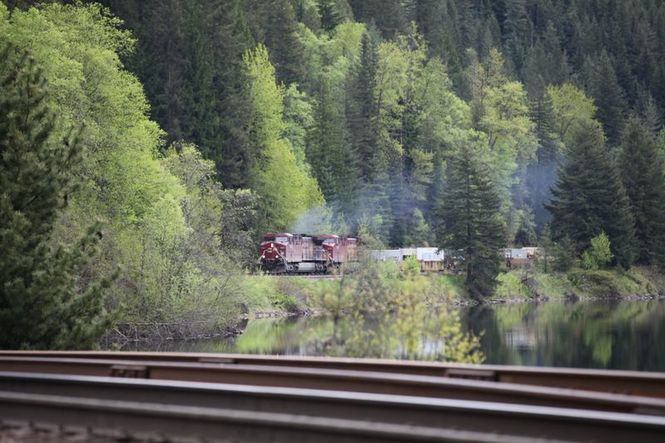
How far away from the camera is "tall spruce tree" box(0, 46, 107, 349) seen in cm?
2212

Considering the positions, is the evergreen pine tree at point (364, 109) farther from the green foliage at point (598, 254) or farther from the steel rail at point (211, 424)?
the steel rail at point (211, 424)

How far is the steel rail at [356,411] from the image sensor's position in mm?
8344

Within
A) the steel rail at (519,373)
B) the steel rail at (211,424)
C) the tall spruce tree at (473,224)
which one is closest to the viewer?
the steel rail at (211,424)

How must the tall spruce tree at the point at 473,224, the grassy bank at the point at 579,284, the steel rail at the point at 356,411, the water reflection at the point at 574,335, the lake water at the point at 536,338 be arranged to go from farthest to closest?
the grassy bank at the point at 579,284, the tall spruce tree at the point at 473,224, the water reflection at the point at 574,335, the lake water at the point at 536,338, the steel rail at the point at 356,411

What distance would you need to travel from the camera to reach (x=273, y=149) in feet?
258

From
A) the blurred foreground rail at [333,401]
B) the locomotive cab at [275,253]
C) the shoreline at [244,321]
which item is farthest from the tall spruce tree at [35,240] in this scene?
the locomotive cab at [275,253]

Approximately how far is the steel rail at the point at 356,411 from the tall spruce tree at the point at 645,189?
82.0 m

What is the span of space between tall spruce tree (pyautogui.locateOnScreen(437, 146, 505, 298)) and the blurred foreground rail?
61736 millimetres

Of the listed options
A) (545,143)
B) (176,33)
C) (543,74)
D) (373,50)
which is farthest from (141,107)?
(543,74)

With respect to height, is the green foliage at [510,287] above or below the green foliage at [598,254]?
below

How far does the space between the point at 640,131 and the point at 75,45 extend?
58.6 metres

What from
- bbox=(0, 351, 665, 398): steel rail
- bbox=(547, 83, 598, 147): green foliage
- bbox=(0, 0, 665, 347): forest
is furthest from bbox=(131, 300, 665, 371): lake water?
bbox=(547, 83, 598, 147): green foliage

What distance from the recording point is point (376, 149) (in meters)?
94.1

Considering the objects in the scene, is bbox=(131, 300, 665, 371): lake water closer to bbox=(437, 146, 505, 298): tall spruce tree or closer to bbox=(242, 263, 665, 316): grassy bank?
bbox=(242, 263, 665, 316): grassy bank
